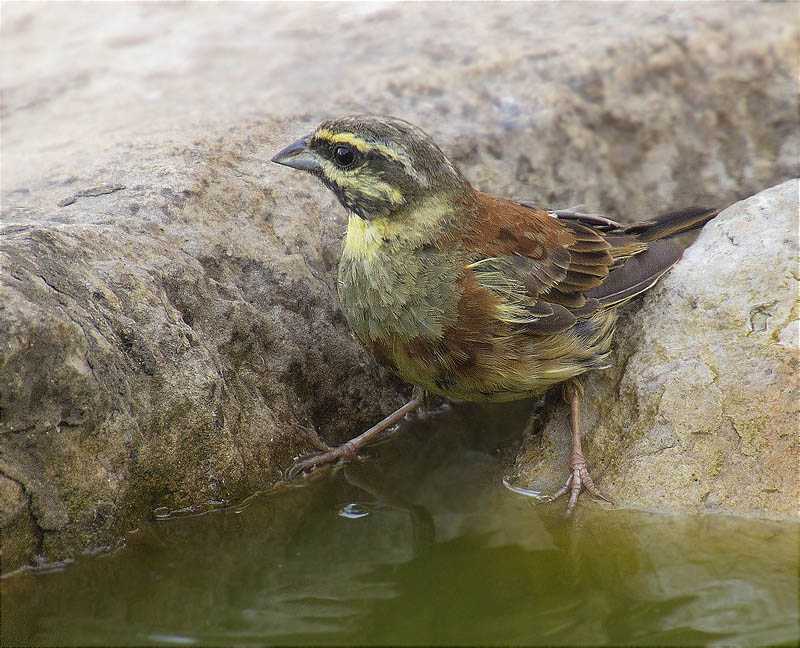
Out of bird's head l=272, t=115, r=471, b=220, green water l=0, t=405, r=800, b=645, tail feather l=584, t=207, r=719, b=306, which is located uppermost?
bird's head l=272, t=115, r=471, b=220

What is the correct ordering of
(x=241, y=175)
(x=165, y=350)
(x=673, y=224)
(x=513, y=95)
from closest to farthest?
(x=165, y=350)
(x=673, y=224)
(x=241, y=175)
(x=513, y=95)

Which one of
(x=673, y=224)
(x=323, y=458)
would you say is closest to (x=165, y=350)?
(x=323, y=458)

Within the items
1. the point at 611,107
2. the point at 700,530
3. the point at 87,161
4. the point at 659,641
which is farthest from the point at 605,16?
the point at 659,641

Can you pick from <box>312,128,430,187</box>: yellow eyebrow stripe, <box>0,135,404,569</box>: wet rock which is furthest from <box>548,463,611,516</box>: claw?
<box>312,128,430,187</box>: yellow eyebrow stripe

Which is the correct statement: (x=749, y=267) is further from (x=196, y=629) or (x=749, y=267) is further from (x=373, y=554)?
(x=196, y=629)

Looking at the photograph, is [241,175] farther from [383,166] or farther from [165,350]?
[165,350]

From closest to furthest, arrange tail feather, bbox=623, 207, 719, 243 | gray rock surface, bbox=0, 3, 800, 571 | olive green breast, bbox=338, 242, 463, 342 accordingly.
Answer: gray rock surface, bbox=0, 3, 800, 571 → olive green breast, bbox=338, 242, 463, 342 → tail feather, bbox=623, 207, 719, 243

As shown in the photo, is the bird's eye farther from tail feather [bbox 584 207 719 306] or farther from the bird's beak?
tail feather [bbox 584 207 719 306]

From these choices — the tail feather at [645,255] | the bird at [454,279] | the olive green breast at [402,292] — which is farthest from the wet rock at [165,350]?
the tail feather at [645,255]
